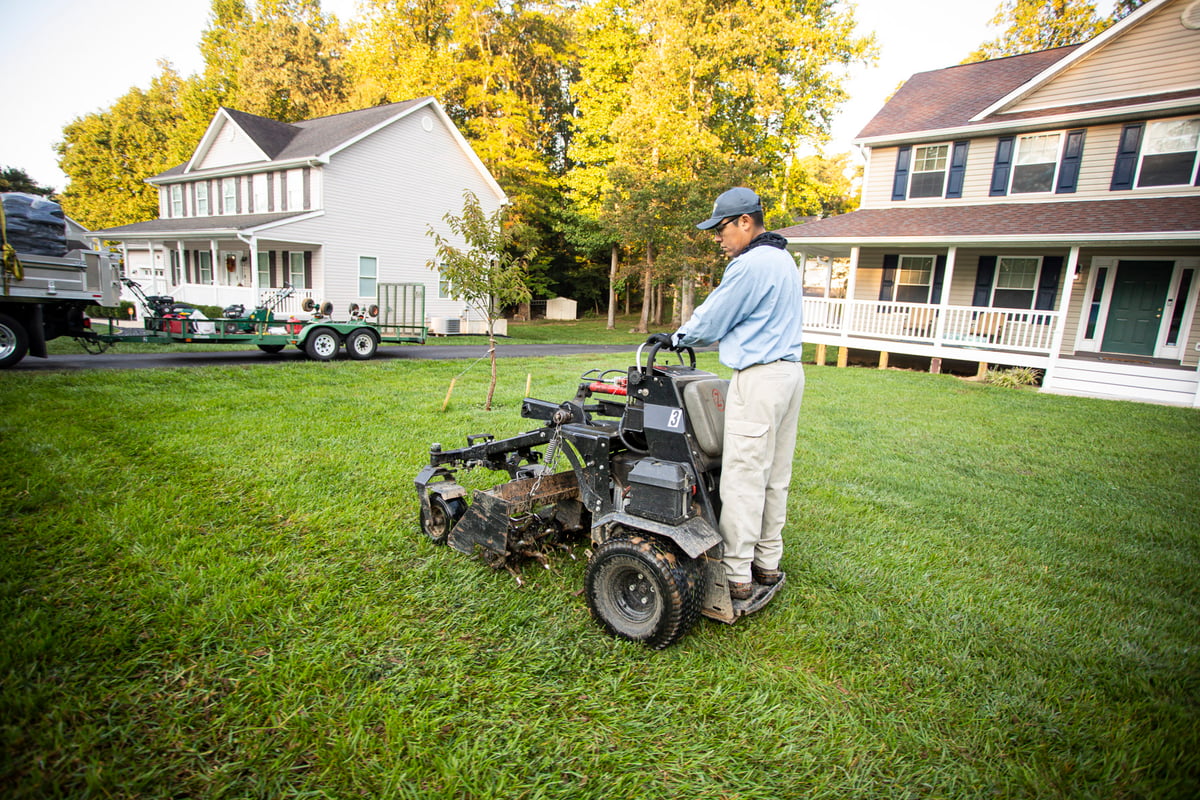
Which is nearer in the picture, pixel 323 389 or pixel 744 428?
pixel 744 428

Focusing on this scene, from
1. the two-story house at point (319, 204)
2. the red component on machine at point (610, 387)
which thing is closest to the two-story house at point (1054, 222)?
the red component on machine at point (610, 387)

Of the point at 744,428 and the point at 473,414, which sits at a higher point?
the point at 744,428

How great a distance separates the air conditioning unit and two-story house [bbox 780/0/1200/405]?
12.9 meters

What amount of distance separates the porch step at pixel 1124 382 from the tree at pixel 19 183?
5933 cm

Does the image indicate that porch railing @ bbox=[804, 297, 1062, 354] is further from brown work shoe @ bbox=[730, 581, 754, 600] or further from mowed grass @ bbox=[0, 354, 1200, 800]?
brown work shoe @ bbox=[730, 581, 754, 600]

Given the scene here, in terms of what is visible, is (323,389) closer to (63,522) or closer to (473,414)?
(473,414)

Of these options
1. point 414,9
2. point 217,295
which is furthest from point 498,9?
point 217,295

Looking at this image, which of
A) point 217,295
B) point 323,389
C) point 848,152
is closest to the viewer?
point 323,389

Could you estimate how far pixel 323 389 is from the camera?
9.00 meters

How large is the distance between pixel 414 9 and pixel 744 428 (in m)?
35.5

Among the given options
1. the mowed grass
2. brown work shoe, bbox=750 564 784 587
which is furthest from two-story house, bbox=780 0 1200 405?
brown work shoe, bbox=750 564 784 587

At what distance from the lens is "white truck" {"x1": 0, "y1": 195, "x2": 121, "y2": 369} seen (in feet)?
29.3

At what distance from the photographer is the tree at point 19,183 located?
138 feet

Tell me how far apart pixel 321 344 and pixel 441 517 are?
1028 cm
